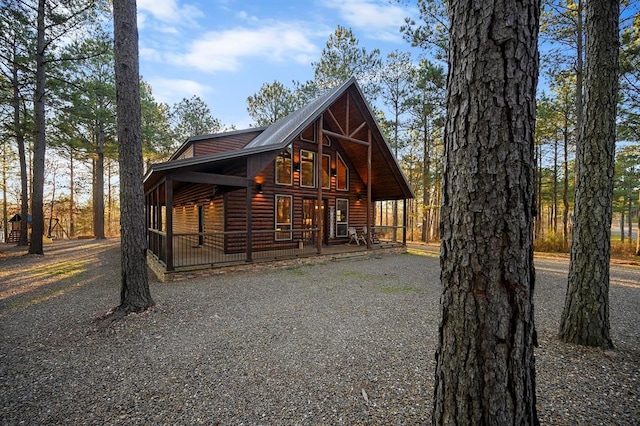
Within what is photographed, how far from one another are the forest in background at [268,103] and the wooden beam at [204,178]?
21.2ft

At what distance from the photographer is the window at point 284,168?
11273 mm

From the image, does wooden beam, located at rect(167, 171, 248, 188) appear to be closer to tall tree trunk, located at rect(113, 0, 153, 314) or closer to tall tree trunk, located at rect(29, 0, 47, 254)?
tall tree trunk, located at rect(113, 0, 153, 314)

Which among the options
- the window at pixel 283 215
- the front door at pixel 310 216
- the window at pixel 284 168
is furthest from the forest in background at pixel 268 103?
the window at pixel 283 215

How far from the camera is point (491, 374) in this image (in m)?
1.46

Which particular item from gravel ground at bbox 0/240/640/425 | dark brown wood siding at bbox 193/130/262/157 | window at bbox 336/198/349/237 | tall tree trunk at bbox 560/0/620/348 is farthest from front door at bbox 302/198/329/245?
tall tree trunk at bbox 560/0/620/348

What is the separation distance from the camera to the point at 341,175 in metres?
13.3

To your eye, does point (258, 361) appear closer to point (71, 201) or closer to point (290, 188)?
point (290, 188)

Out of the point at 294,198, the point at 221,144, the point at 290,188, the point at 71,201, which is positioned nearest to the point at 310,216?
the point at 294,198

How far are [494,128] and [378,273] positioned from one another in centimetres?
721

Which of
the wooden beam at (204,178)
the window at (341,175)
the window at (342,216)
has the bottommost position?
the window at (342,216)

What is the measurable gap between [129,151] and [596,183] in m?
6.84

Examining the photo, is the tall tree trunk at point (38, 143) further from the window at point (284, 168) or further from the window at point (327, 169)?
the window at point (327, 169)

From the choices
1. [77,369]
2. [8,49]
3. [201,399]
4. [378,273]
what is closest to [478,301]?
[201,399]

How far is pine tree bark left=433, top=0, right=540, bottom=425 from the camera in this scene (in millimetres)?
1381
